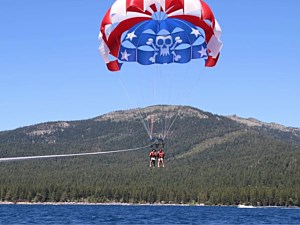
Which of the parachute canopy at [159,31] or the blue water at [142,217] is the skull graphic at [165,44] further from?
the blue water at [142,217]

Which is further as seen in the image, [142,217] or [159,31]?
[142,217]

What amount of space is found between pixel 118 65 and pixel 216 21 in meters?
8.08

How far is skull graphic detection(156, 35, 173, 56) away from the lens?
4997 centimetres

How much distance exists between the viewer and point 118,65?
50.0 meters

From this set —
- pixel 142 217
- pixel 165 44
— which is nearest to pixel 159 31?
pixel 165 44

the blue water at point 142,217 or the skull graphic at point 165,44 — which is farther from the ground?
the skull graphic at point 165,44

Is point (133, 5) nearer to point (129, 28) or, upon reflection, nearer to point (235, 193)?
point (129, 28)

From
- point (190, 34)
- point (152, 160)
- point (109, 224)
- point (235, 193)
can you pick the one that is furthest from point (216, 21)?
point (235, 193)

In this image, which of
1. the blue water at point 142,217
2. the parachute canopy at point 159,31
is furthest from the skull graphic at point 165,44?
the blue water at point 142,217

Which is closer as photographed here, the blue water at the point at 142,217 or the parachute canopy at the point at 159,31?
the parachute canopy at the point at 159,31

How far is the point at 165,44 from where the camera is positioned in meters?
50.0

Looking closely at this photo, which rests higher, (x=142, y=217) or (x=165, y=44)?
(x=165, y=44)

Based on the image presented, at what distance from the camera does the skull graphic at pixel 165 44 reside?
49969mm

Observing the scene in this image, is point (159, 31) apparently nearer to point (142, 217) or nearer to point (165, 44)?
point (165, 44)
